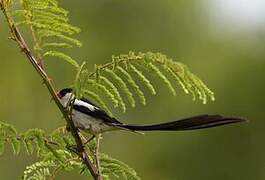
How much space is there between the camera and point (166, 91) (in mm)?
15141

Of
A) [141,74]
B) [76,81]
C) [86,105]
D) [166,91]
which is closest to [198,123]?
[141,74]

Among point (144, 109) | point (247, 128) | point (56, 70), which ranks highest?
point (56, 70)

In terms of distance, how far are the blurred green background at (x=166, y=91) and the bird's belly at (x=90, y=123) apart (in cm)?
745

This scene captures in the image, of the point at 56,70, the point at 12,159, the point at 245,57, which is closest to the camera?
the point at 12,159

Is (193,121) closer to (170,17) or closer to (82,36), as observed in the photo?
(82,36)

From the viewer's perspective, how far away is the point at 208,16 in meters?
19.4

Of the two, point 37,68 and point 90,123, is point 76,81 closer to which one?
point 37,68

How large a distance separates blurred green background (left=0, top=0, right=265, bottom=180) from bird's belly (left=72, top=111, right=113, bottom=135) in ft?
24.5

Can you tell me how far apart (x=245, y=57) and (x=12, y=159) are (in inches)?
253

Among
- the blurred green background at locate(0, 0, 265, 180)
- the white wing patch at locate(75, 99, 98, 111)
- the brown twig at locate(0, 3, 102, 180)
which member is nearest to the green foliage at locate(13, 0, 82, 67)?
the brown twig at locate(0, 3, 102, 180)

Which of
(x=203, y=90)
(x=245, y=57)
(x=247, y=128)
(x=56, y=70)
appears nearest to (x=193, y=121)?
(x=203, y=90)

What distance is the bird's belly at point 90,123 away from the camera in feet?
9.40

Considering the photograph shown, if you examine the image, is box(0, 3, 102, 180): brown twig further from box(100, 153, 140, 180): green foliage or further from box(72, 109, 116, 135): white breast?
box(72, 109, 116, 135): white breast

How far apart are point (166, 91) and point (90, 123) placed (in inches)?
483
